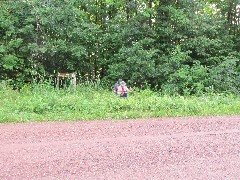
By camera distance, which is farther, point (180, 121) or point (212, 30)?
point (212, 30)

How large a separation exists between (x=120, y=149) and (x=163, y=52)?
35.7ft

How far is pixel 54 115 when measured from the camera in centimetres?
735

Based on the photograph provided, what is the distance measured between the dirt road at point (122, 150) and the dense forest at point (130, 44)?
701 cm

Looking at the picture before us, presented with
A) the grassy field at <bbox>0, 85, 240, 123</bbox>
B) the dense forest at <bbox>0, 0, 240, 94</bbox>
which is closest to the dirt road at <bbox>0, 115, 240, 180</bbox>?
the grassy field at <bbox>0, 85, 240, 123</bbox>

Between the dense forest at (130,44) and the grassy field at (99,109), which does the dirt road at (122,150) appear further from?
the dense forest at (130,44)

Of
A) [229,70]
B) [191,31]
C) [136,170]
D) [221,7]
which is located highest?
[221,7]

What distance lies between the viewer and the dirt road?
4.02 meters

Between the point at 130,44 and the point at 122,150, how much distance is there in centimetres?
1067

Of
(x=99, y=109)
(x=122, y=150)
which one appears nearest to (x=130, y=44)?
(x=99, y=109)

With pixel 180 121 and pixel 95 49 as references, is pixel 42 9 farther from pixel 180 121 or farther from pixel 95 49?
pixel 180 121

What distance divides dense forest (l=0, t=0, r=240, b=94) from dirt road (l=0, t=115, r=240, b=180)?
7.01 m

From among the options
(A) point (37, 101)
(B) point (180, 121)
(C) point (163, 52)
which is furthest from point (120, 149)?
(C) point (163, 52)

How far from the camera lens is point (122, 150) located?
16.2 ft

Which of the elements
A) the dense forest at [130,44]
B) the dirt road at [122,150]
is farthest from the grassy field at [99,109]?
the dense forest at [130,44]
